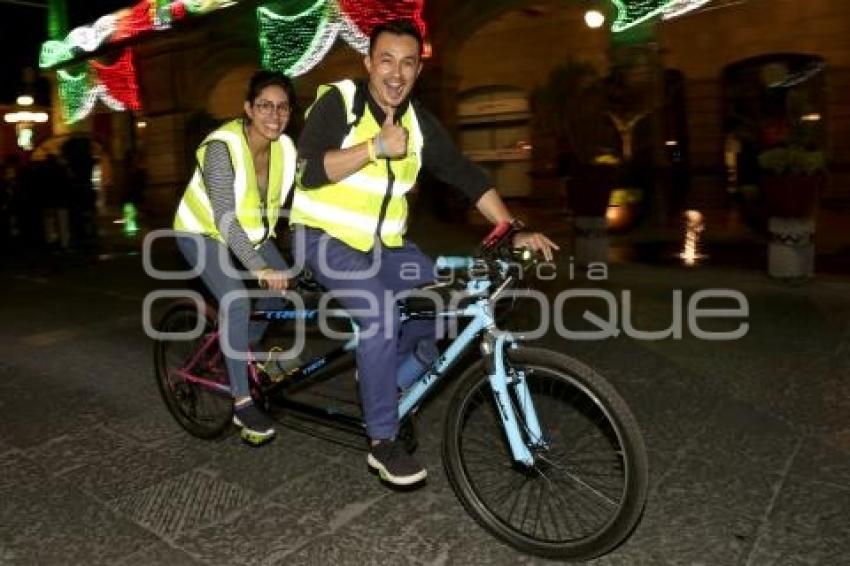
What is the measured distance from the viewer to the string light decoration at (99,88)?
22.9 metres

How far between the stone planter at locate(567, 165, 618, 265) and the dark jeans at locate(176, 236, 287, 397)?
6.10 metres

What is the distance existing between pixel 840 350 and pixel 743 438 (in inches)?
77.0

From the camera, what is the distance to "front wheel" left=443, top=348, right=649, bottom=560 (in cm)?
265

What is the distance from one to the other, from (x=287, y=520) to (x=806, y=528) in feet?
6.91

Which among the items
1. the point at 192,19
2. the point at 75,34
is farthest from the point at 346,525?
the point at 75,34

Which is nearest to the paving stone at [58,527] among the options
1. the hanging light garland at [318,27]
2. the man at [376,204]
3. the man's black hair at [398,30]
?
the man at [376,204]

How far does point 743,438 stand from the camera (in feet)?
13.0

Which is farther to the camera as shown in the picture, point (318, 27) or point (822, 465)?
point (318, 27)

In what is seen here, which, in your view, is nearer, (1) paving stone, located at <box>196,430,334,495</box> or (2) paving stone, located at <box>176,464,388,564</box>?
(2) paving stone, located at <box>176,464,388,564</box>

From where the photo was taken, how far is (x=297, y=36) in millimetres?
16656

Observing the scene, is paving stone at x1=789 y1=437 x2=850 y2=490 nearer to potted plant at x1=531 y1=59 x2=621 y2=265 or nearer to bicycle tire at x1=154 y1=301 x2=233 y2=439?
bicycle tire at x1=154 y1=301 x2=233 y2=439

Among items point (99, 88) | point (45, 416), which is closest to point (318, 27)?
point (99, 88)

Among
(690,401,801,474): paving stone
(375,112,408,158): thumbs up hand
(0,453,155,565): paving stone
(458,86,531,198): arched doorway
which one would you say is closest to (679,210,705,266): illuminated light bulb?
(690,401,801,474): paving stone

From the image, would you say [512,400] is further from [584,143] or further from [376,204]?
[584,143]
